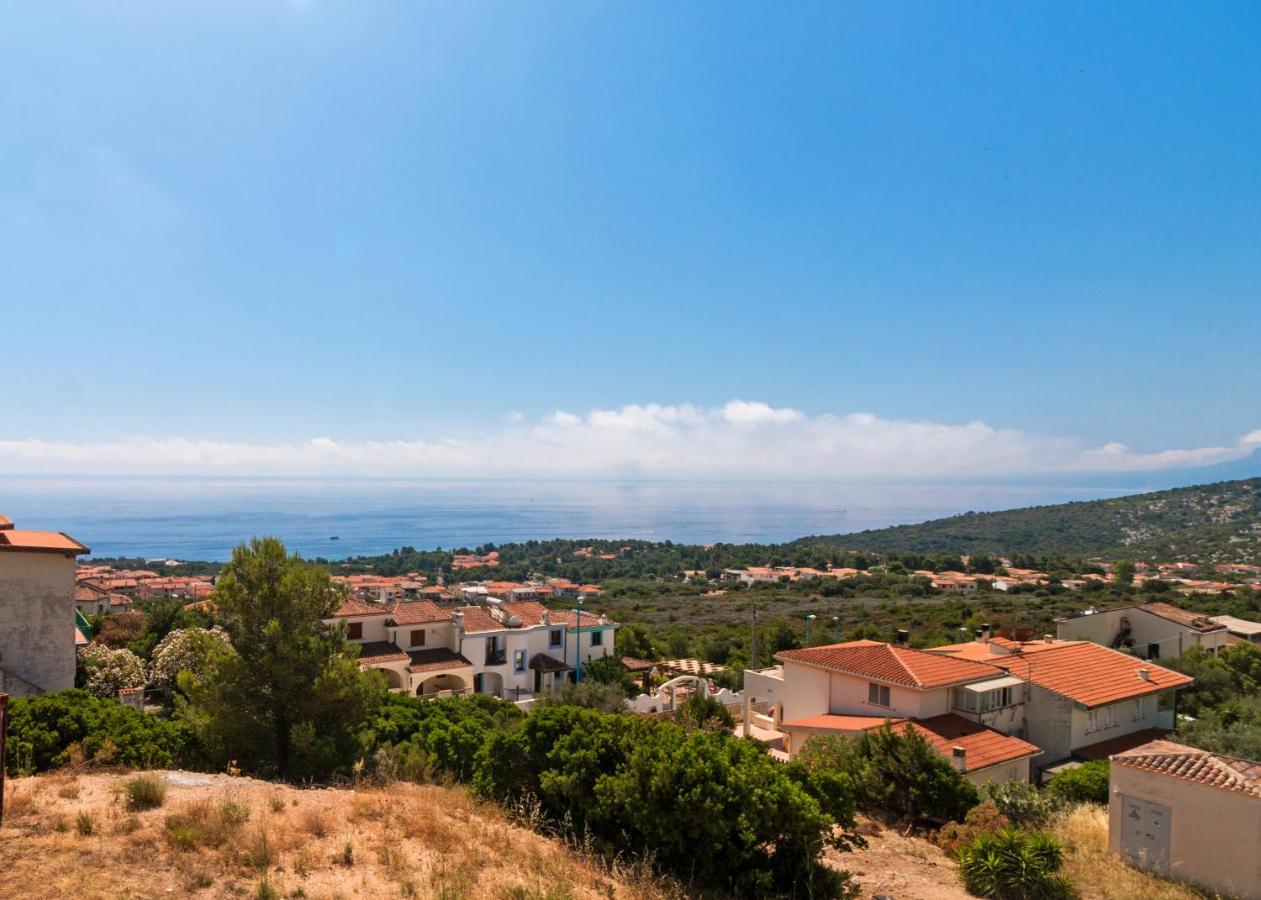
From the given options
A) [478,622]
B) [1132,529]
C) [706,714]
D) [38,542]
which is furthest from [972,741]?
[1132,529]

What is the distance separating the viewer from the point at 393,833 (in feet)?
24.4

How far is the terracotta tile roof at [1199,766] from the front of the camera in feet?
36.6

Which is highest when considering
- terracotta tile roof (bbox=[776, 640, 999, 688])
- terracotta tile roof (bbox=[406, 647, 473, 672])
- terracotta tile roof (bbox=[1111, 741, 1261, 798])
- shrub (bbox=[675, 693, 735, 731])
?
terracotta tile roof (bbox=[1111, 741, 1261, 798])

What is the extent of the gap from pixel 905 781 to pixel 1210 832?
4502 mm

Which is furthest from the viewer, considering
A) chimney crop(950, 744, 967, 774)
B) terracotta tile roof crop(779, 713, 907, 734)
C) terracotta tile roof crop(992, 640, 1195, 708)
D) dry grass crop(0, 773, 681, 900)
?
terracotta tile roof crop(992, 640, 1195, 708)

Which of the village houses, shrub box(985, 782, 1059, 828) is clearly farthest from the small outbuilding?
the village houses

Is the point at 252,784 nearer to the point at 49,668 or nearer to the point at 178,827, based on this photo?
the point at 178,827

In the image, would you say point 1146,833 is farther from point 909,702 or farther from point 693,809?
point 693,809

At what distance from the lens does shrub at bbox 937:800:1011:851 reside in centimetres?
1105

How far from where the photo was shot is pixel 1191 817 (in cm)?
1136

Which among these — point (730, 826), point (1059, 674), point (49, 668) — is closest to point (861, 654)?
point (1059, 674)

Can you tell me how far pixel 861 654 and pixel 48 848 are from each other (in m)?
19.3

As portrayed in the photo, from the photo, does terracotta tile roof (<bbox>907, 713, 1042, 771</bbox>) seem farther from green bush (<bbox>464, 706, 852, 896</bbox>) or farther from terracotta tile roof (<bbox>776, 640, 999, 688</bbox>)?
green bush (<bbox>464, 706, 852, 896</bbox>)

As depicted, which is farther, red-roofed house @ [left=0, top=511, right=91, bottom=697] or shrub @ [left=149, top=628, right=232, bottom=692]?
shrub @ [left=149, top=628, right=232, bottom=692]
